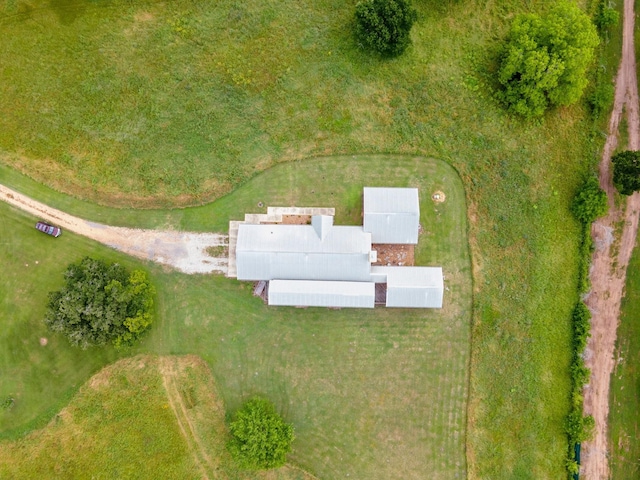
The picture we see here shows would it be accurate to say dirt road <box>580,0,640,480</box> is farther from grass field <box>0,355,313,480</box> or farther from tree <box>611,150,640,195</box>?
grass field <box>0,355,313,480</box>

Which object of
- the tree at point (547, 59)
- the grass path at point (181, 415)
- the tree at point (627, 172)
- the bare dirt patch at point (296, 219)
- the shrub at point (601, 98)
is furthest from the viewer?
the shrub at point (601, 98)

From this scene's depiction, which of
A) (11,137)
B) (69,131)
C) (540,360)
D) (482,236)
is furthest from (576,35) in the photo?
(11,137)

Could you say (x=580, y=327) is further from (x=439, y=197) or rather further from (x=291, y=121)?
(x=291, y=121)

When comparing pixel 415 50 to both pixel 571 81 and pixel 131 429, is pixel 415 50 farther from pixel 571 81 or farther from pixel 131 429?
pixel 131 429

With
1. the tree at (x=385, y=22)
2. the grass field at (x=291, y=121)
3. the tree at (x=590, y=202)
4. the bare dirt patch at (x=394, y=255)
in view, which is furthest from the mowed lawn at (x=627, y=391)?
the tree at (x=385, y=22)

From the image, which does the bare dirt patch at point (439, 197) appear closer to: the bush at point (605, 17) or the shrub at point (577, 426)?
the shrub at point (577, 426)

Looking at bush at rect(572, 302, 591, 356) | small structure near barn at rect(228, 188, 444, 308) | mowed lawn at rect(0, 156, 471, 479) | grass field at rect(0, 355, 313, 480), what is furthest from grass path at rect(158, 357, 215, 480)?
bush at rect(572, 302, 591, 356)

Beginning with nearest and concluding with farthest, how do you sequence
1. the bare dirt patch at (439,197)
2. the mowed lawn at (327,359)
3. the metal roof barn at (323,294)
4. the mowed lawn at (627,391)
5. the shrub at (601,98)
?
the metal roof barn at (323,294)
the mowed lawn at (327,359)
the mowed lawn at (627,391)
the bare dirt patch at (439,197)
the shrub at (601,98)
